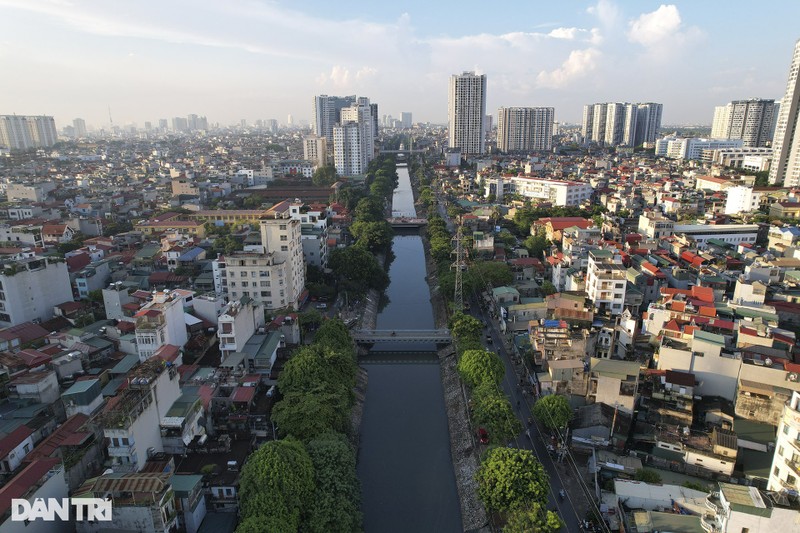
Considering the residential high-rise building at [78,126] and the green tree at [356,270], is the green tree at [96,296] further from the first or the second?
the residential high-rise building at [78,126]

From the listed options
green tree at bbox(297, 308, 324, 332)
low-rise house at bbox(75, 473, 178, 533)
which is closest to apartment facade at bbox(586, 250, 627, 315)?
green tree at bbox(297, 308, 324, 332)

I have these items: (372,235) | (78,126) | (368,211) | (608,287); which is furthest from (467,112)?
(78,126)

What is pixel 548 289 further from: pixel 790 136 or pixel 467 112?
pixel 467 112

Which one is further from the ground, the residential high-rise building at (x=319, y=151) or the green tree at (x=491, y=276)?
the residential high-rise building at (x=319, y=151)

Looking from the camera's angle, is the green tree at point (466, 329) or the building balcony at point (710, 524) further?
the green tree at point (466, 329)

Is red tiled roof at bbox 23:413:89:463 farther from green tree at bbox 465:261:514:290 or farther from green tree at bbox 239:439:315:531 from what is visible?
green tree at bbox 465:261:514:290

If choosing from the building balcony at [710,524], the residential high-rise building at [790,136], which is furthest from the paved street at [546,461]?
the residential high-rise building at [790,136]
